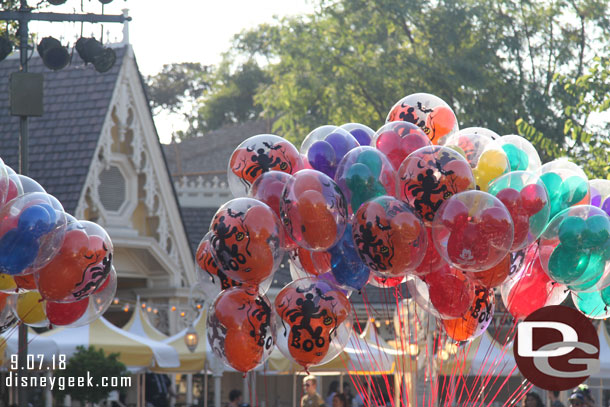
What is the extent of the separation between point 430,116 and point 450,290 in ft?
5.41

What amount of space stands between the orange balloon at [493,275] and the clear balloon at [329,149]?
1453 millimetres

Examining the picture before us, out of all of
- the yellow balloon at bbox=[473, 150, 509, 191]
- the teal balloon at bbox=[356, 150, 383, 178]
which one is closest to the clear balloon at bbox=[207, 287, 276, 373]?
the teal balloon at bbox=[356, 150, 383, 178]

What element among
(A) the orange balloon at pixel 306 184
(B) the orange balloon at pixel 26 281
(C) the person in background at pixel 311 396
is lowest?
(C) the person in background at pixel 311 396

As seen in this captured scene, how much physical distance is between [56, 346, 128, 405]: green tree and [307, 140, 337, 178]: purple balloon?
6328 millimetres

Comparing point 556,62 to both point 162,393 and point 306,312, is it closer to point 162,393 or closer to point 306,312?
point 162,393

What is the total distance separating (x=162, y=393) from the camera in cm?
1994

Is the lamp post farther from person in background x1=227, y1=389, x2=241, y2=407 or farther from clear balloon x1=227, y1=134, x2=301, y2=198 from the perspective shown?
person in background x1=227, y1=389, x2=241, y2=407

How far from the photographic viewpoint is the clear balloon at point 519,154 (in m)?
9.10

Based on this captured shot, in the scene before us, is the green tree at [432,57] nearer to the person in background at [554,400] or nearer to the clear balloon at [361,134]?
the person in background at [554,400]

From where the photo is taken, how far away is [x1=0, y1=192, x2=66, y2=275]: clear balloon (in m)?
7.98

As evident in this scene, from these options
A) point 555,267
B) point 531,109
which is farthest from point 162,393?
point 555,267

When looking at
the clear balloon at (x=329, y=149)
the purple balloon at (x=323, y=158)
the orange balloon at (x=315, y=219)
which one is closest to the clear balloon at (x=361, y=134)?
the clear balloon at (x=329, y=149)

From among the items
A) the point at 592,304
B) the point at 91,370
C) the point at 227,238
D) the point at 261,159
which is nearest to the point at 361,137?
the point at 261,159

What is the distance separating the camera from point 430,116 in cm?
940
